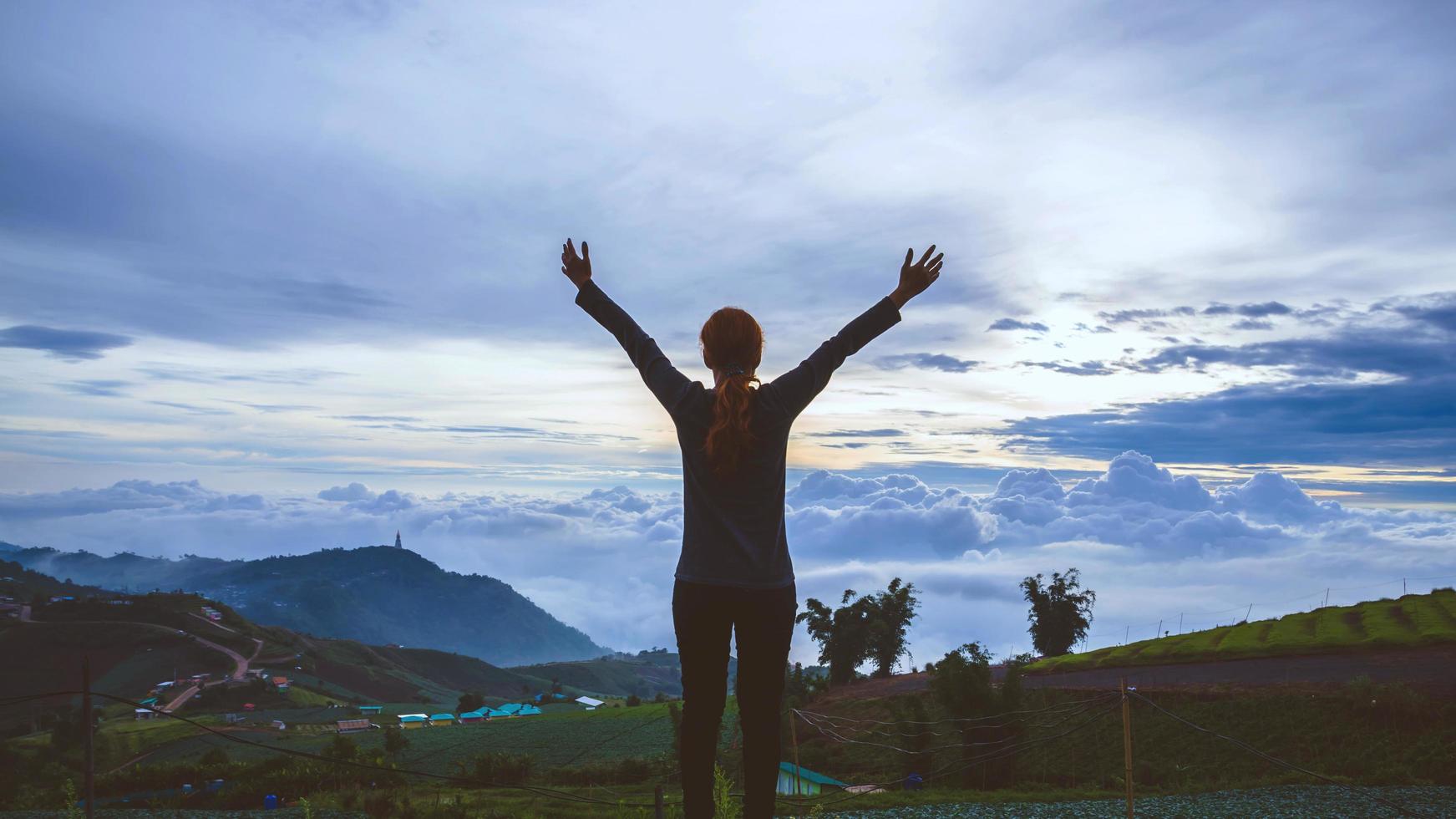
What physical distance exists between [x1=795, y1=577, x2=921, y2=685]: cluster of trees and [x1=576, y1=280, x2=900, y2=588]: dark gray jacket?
201ft

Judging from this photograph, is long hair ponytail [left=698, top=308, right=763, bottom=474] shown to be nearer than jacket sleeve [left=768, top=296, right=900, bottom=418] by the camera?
Yes

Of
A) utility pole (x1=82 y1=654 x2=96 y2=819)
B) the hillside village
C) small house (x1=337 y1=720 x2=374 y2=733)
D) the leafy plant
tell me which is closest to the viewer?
the leafy plant

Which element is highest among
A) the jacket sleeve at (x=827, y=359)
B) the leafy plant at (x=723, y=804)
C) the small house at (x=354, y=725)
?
the jacket sleeve at (x=827, y=359)

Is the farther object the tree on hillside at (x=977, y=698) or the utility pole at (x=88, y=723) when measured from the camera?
the tree on hillside at (x=977, y=698)

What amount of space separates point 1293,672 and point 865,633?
108 ft

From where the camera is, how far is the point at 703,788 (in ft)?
11.8

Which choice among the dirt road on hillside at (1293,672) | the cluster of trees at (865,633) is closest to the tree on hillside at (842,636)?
the cluster of trees at (865,633)

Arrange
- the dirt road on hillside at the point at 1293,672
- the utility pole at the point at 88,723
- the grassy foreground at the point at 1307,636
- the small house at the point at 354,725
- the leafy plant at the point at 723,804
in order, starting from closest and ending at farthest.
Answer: the leafy plant at the point at 723,804 → the utility pole at the point at 88,723 → the dirt road on hillside at the point at 1293,672 → the grassy foreground at the point at 1307,636 → the small house at the point at 354,725

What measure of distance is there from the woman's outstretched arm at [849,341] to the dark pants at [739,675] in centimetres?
78

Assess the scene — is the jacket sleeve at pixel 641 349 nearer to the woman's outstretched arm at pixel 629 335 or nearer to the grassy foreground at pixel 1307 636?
the woman's outstretched arm at pixel 629 335

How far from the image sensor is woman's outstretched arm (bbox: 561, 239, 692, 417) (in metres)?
3.42

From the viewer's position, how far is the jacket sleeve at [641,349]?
11.2 ft

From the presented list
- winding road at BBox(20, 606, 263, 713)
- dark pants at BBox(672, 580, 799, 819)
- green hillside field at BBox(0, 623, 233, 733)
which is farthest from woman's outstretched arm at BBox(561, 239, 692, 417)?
green hillside field at BBox(0, 623, 233, 733)

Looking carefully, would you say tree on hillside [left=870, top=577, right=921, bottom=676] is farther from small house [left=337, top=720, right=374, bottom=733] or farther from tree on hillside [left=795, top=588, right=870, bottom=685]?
small house [left=337, top=720, right=374, bottom=733]
